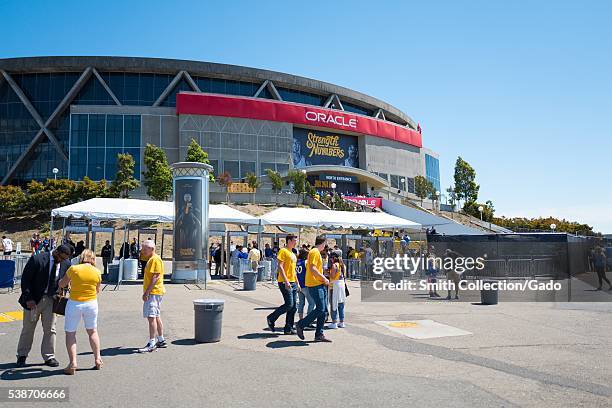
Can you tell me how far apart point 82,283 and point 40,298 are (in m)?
0.88

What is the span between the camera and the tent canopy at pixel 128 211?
18359 millimetres

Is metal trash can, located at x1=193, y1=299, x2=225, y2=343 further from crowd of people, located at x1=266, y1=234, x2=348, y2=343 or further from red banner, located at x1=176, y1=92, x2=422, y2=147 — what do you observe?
red banner, located at x1=176, y1=92, x2=422, y2=147

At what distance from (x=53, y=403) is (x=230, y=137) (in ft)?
180

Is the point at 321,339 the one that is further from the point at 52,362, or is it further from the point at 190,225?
the point at 190,225

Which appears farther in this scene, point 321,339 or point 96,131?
point 96,131

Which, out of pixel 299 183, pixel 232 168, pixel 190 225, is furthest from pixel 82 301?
pixel 232 168

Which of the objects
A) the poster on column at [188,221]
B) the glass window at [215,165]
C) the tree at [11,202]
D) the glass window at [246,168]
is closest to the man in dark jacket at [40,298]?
the poster on column at [188,221]

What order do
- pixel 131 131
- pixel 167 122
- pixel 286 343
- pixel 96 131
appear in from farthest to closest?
pixel 167 122 → pixel 131 131 → pixel 96 131 → pixel 286 343

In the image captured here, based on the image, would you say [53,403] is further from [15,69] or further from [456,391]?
[15,69]

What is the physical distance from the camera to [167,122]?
57.2 m

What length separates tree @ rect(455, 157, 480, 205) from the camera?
67750mm

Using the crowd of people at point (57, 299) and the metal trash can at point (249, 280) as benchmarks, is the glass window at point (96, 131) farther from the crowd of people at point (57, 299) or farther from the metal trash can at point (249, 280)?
the crowd of people at point (57, 299)

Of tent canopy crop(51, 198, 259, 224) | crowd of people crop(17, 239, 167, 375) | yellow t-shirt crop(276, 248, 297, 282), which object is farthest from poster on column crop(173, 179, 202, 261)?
crowd of people crop(17, 239, 167, 375)

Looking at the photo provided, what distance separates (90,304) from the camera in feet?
20.3
